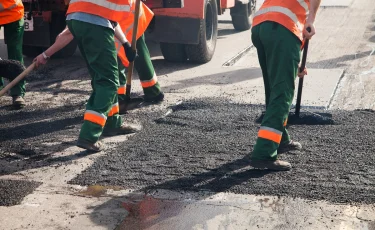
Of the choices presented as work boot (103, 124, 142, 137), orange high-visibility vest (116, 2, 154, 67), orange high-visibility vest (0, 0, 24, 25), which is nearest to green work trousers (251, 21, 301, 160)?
work boot (103, 124, 142, 137)

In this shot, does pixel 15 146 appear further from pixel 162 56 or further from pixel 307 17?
pixel 162 56

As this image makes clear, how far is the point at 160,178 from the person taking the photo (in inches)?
203

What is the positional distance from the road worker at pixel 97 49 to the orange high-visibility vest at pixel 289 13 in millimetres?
1318

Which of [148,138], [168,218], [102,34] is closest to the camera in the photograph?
[168,218]

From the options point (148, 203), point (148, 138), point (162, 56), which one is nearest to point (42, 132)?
point (148, 138)

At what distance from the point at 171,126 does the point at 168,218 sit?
217 cm

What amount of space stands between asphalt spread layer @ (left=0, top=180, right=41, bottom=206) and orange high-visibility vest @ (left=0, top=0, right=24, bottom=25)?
277 centimetres

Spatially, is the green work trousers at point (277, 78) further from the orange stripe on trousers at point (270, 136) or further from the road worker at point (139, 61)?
the road worker at point (139, 61)

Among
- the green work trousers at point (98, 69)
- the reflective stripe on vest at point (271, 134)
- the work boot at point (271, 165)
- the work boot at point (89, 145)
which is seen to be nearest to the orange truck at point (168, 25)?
the green work trousers at point (98, 69)


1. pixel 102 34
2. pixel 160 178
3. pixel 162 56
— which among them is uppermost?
pixel 102 34

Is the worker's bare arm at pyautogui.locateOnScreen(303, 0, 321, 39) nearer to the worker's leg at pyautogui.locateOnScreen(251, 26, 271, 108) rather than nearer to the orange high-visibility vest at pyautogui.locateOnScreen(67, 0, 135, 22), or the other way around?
the worker's leg at pyautogui.locateOnScreen(251, 26, 271, 108)

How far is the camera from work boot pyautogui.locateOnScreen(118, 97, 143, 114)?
7.18 m

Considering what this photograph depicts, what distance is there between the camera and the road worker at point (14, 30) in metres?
7.35

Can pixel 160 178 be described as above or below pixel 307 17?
below
